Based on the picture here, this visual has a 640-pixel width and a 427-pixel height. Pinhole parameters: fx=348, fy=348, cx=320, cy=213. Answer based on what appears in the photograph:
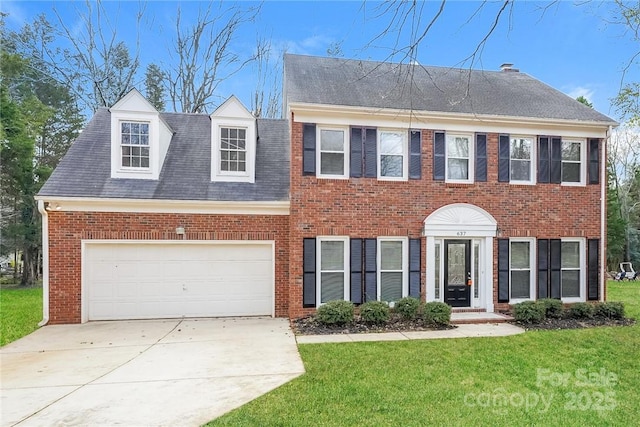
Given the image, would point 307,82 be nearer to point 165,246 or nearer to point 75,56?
point 165,246

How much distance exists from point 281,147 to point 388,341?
22.0ft

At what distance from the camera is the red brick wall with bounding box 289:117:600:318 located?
8.98 m

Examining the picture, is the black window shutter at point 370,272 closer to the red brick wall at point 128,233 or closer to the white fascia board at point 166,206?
the red brick wall at point 128,233

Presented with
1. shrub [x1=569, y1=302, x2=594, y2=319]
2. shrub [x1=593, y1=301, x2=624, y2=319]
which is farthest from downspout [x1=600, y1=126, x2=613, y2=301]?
shrub [x1=569, y1=302, x2=594, y2=319]

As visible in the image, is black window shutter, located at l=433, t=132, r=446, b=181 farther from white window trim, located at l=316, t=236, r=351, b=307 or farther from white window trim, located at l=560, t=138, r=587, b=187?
white window trim, located at l=560, t=138, r=587, b=187

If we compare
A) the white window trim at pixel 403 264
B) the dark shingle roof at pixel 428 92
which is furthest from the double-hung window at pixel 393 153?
the white window trim at pixel 403 264

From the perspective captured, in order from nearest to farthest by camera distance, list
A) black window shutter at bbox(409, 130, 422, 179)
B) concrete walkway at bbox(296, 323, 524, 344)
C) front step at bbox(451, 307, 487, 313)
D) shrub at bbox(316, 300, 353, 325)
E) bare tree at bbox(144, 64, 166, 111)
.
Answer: concrete walkway at bbox(296, 323, 524, 344), shrub at bbox(316, 300, 353, 325), black window shutter at bbox(409, 130, 422, 179), front step at bbox(451, 307, 487, 313), bare tree at bbox(144, 64, 166, 111)

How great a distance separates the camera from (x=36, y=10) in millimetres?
18422

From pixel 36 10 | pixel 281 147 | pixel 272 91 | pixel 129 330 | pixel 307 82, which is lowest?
pixel 129 330

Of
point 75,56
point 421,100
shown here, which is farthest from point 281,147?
point 75,56

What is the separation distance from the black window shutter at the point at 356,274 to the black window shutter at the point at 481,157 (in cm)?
394

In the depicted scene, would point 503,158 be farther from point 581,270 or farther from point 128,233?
point 128,233

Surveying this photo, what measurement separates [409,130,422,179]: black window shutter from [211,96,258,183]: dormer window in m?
4.36

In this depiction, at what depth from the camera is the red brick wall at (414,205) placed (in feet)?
29.5
